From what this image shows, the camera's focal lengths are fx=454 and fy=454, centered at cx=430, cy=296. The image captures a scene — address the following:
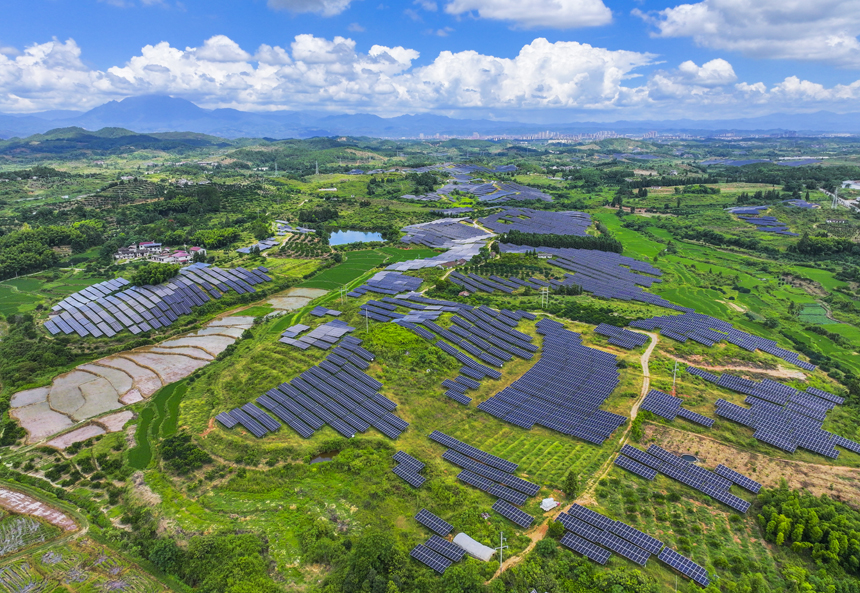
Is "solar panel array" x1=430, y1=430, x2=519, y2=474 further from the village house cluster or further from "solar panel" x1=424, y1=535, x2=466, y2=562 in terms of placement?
the village house cluster

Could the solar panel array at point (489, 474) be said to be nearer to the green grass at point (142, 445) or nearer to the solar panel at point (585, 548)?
the solar panel at point (585, 548)

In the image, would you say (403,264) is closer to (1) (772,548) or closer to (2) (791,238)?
(1) (772,548)

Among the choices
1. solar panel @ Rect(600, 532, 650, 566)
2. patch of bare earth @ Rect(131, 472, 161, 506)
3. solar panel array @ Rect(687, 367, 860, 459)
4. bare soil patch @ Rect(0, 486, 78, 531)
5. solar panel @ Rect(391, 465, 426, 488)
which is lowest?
bare soil patch @ Rect(0, 486, 78, 531)

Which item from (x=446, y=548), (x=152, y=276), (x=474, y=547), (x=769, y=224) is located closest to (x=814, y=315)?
(x=769, y=224)

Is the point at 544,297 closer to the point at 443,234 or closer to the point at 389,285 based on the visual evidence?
the point at 389,285

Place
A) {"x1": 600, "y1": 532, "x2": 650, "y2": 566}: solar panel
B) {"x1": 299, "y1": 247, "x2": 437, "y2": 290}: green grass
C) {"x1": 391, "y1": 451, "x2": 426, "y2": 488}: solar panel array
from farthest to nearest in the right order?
{"x1": 299, "y1": 247, "x2": 437, "y2": 290}: green grass, {"x1": 391, "y1": 451, "x2": 426, "y2": 488}: solar panel array, {"x1": 600, "y1": 532, "x2": 650, "y2": 566}: solar panel

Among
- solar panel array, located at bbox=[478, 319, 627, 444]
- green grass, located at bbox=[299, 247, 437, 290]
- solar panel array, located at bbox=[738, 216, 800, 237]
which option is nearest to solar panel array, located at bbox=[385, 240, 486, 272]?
green grass, located at bbox=[299, 247, 437, 290]
